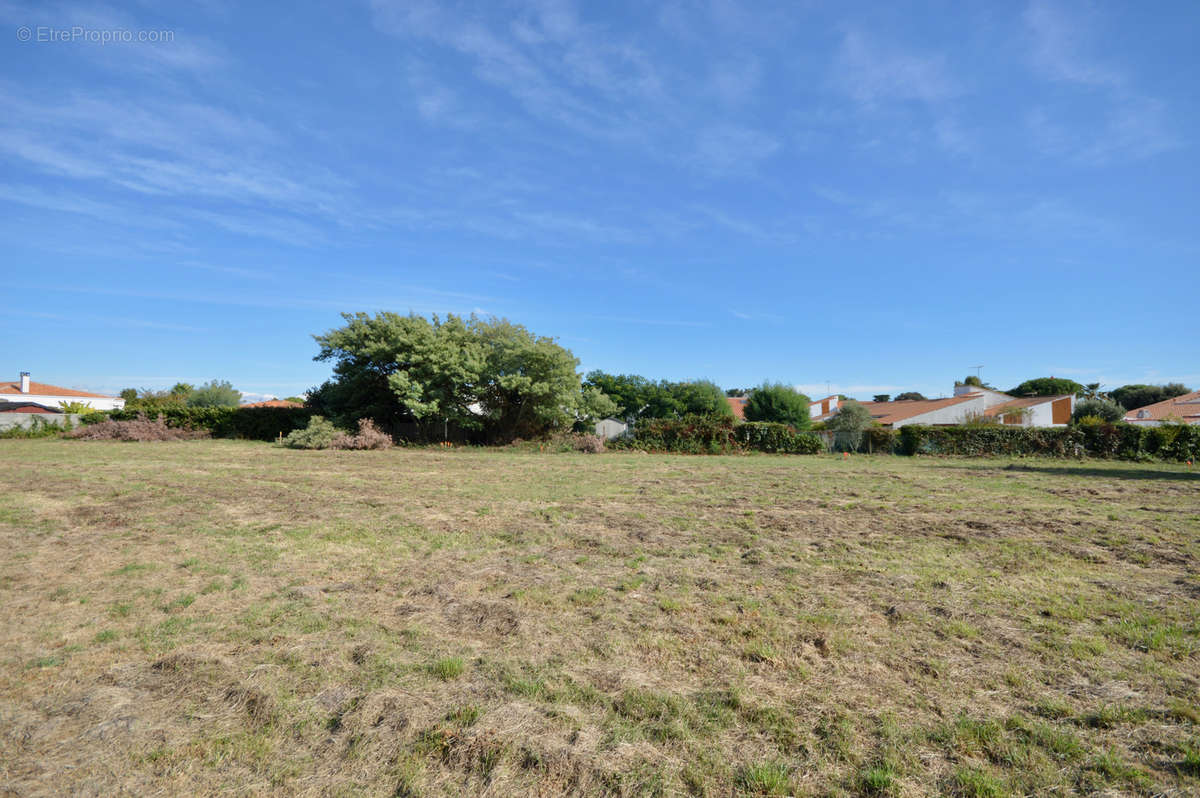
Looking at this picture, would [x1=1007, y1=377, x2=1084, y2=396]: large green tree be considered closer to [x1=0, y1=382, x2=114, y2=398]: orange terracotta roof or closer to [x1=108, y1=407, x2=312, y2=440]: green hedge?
[x1=108, y1=407, x2=312, y2=440]: green hedge

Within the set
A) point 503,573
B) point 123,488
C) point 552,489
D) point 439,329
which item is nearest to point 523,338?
point 439,329

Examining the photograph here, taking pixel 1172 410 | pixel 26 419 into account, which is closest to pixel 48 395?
pixel 26 419

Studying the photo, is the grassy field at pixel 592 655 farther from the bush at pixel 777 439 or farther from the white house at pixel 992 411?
the white house at pixel 992 411

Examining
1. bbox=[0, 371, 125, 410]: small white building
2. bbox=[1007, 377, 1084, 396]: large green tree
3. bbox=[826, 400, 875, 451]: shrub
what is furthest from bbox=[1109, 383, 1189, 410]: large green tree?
bbox=[0, 371, 125, 410]: small white building

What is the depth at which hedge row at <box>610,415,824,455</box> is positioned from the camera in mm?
21609

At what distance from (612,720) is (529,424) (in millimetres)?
20146

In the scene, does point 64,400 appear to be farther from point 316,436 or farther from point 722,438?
point 722,438

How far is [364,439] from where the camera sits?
2028cm

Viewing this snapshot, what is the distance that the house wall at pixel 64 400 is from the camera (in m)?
44.2

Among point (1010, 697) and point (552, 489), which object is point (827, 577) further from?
point (552, 489)

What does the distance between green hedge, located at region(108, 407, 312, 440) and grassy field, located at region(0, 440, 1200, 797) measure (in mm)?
18466

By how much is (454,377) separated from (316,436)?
5314 millimetres

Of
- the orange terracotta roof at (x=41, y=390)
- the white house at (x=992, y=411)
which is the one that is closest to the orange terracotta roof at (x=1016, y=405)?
the white house at (x=992, y=411)

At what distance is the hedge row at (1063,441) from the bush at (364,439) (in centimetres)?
1928
